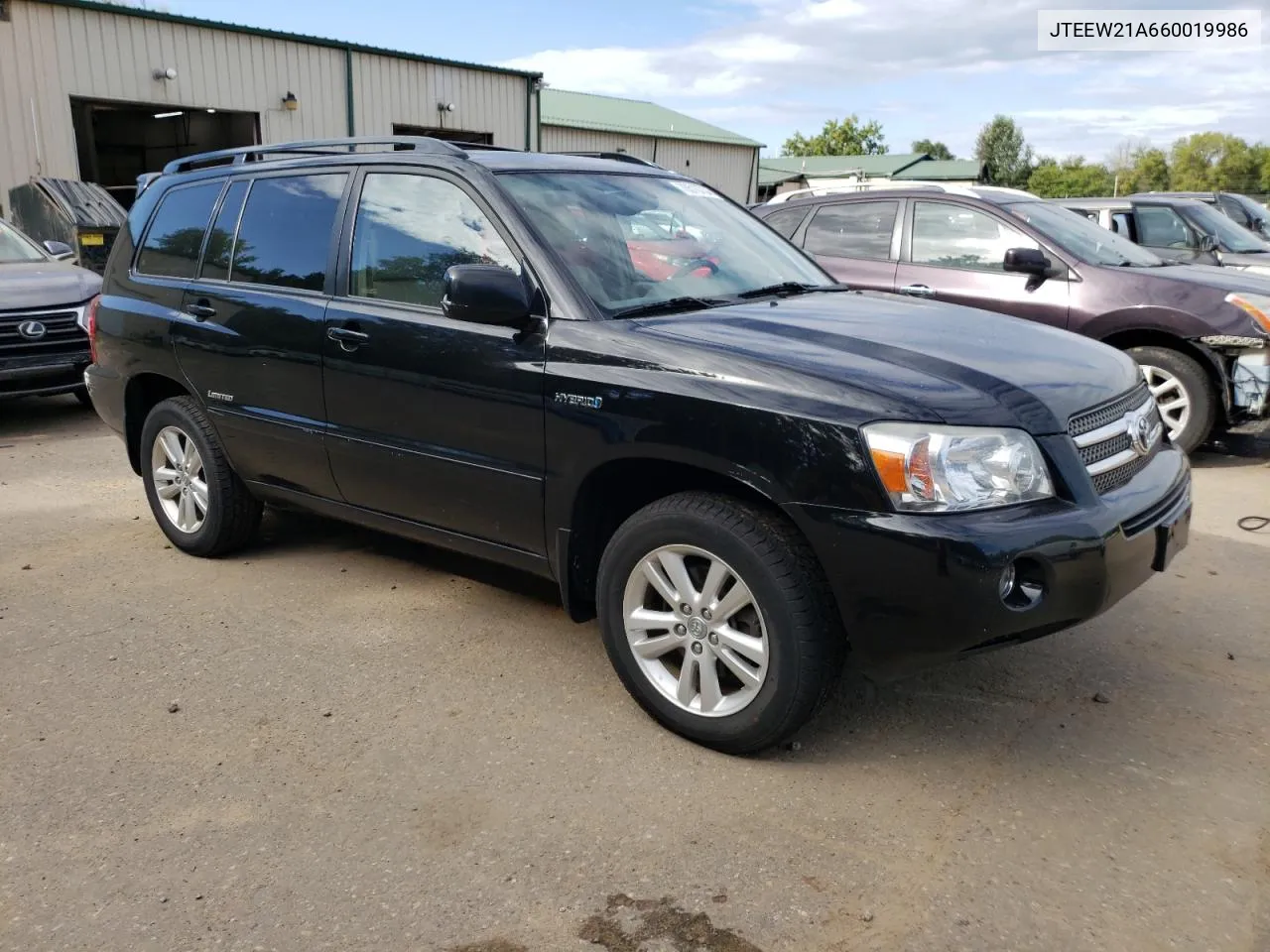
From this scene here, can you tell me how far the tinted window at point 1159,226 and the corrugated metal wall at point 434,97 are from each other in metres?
12.9

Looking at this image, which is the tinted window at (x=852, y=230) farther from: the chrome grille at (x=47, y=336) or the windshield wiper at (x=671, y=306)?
the chrome grille at (x=47, y=336)

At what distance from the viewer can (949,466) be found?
2.79 m

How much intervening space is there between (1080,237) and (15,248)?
874 centimetres

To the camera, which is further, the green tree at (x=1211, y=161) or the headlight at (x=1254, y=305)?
the green tree at (x=1211, y=161)

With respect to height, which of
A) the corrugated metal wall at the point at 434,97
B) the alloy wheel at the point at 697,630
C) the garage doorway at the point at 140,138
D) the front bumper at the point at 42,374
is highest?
the corrugated metal wall at the point at 434,97

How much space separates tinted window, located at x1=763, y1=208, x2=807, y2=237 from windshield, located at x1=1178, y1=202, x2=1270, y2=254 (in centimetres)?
487

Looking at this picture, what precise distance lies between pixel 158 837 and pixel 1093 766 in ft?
8.64

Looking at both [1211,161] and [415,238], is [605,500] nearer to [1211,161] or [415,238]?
[415,238]

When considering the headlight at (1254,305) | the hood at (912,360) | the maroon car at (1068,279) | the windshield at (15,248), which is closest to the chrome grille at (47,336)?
the windshield at (15,248)

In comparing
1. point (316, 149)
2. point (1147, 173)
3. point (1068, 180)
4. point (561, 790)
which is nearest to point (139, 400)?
point (316, 149)

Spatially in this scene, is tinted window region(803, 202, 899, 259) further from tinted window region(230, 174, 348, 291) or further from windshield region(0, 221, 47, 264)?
windshield region(0, 221, 47, 264)

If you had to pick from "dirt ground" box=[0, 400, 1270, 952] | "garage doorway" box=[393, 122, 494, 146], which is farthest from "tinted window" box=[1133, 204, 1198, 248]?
"garage doorway" box=[393, 122, 494, 146]

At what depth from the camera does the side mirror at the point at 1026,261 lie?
684cm

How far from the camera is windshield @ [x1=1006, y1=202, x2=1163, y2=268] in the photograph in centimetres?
730
